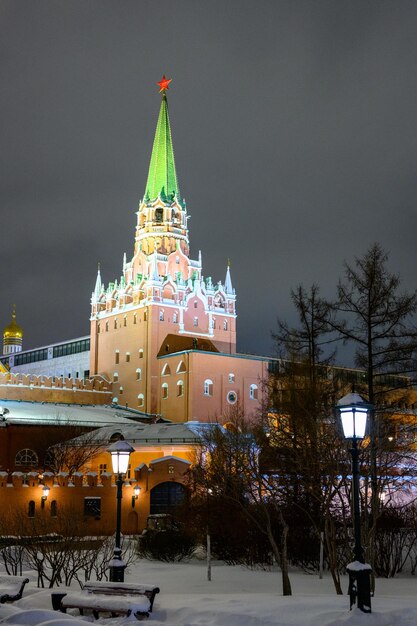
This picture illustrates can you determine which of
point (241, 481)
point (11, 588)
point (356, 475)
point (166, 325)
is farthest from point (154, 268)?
point (356, 475)

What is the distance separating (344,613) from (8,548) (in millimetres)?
13452

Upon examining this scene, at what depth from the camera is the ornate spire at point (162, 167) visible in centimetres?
9369

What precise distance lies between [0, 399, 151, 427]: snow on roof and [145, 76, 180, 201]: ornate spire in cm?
2732

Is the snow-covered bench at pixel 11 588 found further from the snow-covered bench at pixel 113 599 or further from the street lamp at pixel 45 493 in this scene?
the street lamp at pixel 45 493

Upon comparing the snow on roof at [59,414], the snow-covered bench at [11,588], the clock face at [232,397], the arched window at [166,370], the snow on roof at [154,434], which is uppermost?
the arched window at [166,370]

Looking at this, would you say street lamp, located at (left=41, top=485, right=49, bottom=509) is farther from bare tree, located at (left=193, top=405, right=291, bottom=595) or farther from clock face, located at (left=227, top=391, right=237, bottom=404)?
clock face, located at (left=227, top=391, right=237, bottom=404)

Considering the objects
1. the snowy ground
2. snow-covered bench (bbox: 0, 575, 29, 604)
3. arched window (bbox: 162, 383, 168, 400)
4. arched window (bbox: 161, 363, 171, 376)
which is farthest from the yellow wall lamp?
arched window (bbox: 161, 363, 171, 376)

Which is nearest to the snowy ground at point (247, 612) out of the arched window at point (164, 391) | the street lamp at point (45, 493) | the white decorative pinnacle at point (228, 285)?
the street lamp at point (45, 493)

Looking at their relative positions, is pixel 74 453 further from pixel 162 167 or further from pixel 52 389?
pixel 162 167

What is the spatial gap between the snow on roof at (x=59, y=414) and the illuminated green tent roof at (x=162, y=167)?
27.3m

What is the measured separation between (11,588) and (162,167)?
258ft

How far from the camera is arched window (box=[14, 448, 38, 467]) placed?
61812 mm

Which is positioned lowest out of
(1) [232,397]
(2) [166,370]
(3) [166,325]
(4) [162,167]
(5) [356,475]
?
(5) [356,475]

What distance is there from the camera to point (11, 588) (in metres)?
19.1
